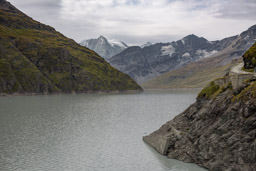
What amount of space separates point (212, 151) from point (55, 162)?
81.6ft

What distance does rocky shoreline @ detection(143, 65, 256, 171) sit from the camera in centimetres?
3684

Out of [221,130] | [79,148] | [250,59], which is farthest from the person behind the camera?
[250,59]

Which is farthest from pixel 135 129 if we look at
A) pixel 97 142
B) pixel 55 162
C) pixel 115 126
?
pixel 55 162

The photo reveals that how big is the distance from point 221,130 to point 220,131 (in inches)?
9.6

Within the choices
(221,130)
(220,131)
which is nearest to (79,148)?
(220,131)

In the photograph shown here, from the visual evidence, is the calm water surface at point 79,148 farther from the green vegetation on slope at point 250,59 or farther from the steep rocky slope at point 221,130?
the green vegetation on slope at point 250,59

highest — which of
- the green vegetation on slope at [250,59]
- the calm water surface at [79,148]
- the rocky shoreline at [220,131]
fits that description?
the green vegetation on slope at [250,59]

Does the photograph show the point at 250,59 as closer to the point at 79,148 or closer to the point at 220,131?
the point at 220,131

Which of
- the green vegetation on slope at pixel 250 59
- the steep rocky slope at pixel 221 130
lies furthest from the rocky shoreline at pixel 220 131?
the green vegetation on slope at pixel 250 59

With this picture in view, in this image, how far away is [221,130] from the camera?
41.2m

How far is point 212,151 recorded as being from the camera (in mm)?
40469

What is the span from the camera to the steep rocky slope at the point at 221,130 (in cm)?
3688

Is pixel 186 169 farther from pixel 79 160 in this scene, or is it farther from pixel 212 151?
pixel 79 160

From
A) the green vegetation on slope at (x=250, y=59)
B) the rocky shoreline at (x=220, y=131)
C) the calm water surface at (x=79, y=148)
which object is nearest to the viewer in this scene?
the rocky shoreline at (x=220, y=131)
